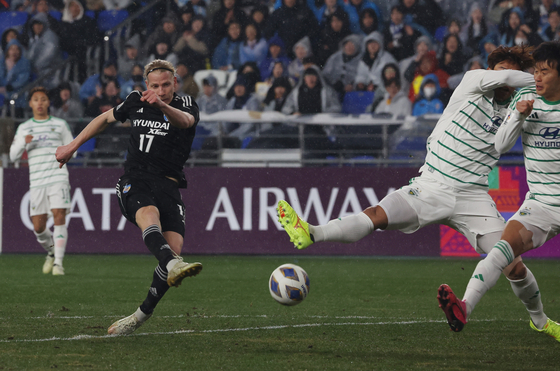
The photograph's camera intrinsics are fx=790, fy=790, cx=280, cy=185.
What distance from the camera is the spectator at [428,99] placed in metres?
13.9

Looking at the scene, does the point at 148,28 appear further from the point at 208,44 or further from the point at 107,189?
Answer: the point at 107,189

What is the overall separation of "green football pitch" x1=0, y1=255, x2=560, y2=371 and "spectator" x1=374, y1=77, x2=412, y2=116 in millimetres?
4300

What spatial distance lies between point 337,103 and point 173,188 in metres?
8.86

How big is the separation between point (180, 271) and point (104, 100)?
10467 millimetres

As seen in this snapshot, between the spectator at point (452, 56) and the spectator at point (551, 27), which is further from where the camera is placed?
Answer: the spectator at point (551, 27)

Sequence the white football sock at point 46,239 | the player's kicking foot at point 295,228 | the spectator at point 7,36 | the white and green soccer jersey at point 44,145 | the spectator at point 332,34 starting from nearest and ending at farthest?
1. the player's kicking foot at point 295,228
2. the white and green soccer jersey at point 44,145
3. the white football sock at point 46,239
4. the spectator at point 332,34
5. the spectator at point 7,36

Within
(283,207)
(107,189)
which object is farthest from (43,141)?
(283,207)

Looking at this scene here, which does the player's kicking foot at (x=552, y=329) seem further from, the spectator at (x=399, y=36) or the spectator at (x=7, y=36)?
the spectator at (x=7, y=36)

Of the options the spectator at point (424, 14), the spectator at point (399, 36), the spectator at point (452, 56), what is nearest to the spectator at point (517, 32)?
the spectator at point (452, 56)

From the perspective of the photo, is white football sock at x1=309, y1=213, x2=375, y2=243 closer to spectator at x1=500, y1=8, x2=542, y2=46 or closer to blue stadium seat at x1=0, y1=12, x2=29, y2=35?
spectator at x1=500, y1=8, x2=542, y2=46

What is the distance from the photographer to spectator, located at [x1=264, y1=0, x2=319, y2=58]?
15.5 metres

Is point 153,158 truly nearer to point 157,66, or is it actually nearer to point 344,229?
point 157,66

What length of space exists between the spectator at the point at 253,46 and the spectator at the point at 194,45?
74cm

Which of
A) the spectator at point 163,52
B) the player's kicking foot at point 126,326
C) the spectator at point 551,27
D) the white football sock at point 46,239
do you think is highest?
the spectator at point 551,27
